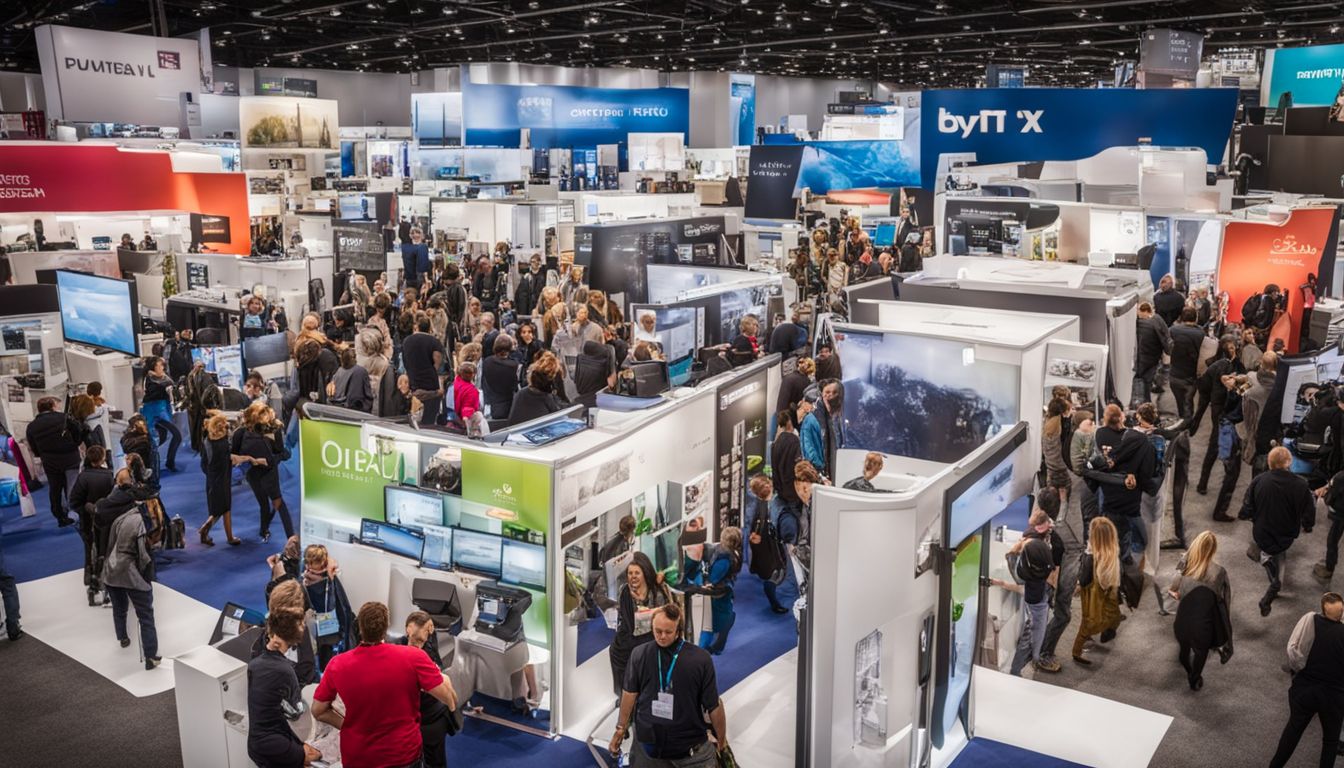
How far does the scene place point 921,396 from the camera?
808 centimetres

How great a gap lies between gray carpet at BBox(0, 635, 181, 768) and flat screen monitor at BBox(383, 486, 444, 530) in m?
1.68

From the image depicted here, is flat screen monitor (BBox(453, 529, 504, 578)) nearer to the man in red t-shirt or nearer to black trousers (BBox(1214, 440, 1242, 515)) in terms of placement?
the man in red t-shirt

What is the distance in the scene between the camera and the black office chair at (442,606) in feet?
19.3

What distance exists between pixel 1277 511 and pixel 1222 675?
4.47 feet

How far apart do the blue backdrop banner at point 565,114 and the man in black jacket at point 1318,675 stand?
21.2 metres

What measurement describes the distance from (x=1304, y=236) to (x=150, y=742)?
13.8 meters

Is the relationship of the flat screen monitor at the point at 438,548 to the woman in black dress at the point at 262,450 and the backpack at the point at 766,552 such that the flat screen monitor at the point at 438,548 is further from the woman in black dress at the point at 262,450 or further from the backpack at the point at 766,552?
the woman in black dress at the point at 262,450

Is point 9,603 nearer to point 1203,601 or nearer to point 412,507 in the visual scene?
point 412,507

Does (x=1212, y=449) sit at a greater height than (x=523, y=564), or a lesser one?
lesser

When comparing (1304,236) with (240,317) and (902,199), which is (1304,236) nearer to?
(902,199)

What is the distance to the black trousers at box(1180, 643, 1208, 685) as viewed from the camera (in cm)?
627

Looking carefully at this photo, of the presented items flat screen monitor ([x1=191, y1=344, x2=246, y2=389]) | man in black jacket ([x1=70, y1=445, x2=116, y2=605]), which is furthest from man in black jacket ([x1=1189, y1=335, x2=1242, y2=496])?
flat screen monitor ([x1=191, y1=344, x2=246, y2=389])

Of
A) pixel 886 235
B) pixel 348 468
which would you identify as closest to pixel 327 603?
pixel 348 468

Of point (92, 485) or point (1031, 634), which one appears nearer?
point (1031, 634)
